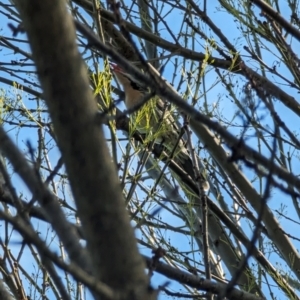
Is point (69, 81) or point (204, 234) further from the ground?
point (204, 234)

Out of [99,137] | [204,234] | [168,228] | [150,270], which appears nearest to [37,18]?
[99,137]

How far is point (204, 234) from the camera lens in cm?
202

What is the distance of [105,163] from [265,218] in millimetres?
1953

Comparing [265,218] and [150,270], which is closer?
[150,270]

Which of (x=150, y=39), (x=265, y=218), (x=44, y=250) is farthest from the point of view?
(x=150, y=39)

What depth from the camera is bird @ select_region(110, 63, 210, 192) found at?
2369 mm

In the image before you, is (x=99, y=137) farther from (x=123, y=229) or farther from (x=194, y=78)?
(x=194, y=78)

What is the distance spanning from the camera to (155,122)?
323cm

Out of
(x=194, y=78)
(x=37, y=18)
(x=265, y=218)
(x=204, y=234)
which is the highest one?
(x=194, y=78)

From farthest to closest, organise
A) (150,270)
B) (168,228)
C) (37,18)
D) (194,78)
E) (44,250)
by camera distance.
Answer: (168,228), (194,78), (150,270), (37,18), (44,250)

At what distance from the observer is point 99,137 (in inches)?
40.0

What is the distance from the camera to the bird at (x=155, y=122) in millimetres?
2369

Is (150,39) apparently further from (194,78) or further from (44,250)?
(44,250)

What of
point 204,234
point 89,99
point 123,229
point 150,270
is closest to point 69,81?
point 89,99
